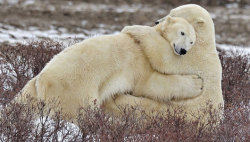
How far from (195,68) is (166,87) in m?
0.39

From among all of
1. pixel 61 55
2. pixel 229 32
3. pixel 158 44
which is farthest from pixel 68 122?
pixel 229 32

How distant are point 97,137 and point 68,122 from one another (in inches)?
19.4

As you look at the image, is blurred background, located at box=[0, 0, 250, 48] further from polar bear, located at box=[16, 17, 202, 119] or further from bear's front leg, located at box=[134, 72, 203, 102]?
bear's front leg, located at box=[134, 72, 203, 102]

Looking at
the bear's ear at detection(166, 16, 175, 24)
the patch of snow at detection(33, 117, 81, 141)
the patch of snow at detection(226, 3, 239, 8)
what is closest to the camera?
the patch of snow at detection(33, 117, 81, 141)

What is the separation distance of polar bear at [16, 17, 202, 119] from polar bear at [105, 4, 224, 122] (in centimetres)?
7

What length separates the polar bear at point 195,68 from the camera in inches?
196

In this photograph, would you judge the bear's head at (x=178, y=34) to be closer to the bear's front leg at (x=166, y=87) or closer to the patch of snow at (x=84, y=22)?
the bear's front leg at (x=166, y=87)

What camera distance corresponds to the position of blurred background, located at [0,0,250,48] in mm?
13783

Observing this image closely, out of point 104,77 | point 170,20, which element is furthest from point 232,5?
point 104,77

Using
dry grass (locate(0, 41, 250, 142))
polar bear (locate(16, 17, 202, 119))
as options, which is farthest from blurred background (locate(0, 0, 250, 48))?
dry grass (locate(0, 41, 250, 142))

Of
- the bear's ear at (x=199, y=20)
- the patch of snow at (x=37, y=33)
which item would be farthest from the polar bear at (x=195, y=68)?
the patch of snow at (x=37, y=33)

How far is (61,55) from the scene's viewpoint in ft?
16.3

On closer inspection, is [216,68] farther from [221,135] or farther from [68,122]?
[68,122]

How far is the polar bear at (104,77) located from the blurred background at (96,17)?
684 centimetres
